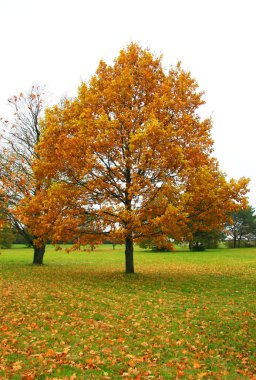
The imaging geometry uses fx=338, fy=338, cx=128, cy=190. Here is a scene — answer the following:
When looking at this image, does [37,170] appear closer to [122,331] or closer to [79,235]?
[79,235]

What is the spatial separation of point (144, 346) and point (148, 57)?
13.8 meters

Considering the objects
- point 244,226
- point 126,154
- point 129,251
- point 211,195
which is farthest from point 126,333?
point 244,226

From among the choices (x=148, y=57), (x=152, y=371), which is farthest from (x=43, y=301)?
(x=148, y=57)

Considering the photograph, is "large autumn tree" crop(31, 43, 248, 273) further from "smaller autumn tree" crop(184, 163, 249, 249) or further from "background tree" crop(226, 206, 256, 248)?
"background tree" crop(226, 206, 256, 248)

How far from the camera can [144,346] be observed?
749cm

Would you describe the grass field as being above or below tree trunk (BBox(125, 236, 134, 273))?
below

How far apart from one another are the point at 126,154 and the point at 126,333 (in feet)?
29.2

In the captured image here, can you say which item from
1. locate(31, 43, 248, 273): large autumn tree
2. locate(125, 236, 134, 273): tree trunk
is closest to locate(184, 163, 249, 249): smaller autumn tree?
locate(31, 43, 248, 273): large autumn tree

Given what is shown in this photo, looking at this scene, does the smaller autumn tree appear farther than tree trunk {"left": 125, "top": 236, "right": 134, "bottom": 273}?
No

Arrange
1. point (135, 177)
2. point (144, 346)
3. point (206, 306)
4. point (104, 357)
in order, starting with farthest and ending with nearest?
point (135, 177) < point (206, 306) < point (144, 346) < point (104, 357)

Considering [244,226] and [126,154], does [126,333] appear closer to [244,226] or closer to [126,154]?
→ [126,154]

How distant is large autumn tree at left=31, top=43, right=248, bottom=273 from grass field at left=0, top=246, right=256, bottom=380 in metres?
3.19

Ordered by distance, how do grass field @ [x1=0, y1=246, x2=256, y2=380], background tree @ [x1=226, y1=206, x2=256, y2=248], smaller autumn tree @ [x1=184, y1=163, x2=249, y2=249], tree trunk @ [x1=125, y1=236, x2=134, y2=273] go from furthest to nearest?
background tree @ [x1=226, y1=206, x2=256, y2=248], tree trunk @ [x1=125, y1=236, x2=134, y2=273], smaller autumn tree @ [x1=184, y1=163, x2=249, y2=249], grass field @ [x1=0, y1=246, x2=256, y2=380]

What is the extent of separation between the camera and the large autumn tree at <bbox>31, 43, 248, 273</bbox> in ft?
48.7
